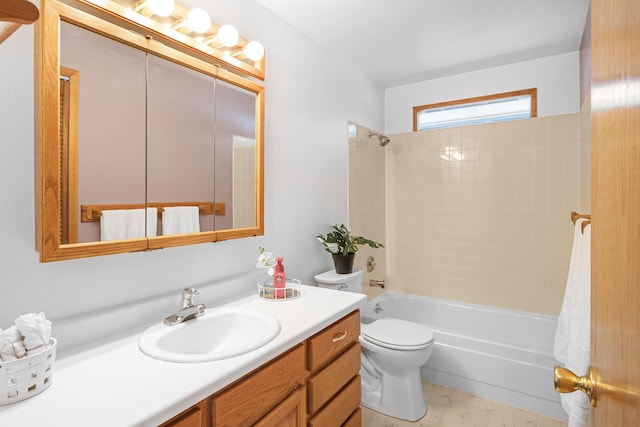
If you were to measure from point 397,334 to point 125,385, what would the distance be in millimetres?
1761

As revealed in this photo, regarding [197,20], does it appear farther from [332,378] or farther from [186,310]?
[332,378]

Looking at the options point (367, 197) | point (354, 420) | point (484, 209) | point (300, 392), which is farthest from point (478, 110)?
point (300, 392)

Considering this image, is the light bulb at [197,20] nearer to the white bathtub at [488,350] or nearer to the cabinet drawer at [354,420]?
the cabinet drawer at [354,420]

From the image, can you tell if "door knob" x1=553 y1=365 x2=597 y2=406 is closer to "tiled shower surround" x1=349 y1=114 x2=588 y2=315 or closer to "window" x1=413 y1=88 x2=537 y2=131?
"tiled shower surround" x1=349 y1=114 x2=588 y2=315

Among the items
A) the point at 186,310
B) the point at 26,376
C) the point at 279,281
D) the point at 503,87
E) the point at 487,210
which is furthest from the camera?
the point at 487,210

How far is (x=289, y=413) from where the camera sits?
1230 millimetres

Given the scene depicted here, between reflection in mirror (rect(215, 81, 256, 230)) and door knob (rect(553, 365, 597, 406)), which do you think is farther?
reflection in mirror (rect(215, 81, 256, 230))

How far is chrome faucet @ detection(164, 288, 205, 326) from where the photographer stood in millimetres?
1354

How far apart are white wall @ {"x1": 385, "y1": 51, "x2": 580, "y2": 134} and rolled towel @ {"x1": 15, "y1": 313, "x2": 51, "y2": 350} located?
3.18 metres

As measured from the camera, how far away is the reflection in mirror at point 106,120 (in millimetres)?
1157

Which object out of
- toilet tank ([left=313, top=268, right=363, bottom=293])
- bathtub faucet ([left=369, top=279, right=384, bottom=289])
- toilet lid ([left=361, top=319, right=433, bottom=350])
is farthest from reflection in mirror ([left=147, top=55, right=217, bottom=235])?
bathtub faucet ([left=369, top=279, right=384, bottom=289])

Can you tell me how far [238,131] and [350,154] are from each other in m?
1.26

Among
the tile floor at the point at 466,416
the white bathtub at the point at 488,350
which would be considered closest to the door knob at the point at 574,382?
the tile floor at the point at 466,416

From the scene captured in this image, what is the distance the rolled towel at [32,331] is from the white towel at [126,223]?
0.37m
